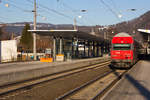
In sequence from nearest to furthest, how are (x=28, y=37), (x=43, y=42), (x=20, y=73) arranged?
(x=20, y=73) < (x=28, y=37) < (x=43, y=42)

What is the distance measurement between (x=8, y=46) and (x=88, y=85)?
2434 centimetres

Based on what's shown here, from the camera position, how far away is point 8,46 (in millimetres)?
33719

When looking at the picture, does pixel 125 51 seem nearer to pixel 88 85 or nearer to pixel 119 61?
pixel 119 61

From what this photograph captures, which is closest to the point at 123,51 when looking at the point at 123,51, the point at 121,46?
the point at 123,51

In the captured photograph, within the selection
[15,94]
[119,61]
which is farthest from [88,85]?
[119,61]

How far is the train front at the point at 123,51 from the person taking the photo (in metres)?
21.3

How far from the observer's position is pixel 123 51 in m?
21.5

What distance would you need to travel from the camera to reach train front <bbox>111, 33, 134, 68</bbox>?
838 inches

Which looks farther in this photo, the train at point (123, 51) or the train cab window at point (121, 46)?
the train cab window at point (121, 46)

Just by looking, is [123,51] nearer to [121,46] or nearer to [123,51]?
[123,51]

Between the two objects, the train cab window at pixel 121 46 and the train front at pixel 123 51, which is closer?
the train front at pixel 123 51

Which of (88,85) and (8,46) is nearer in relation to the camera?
(88,85)

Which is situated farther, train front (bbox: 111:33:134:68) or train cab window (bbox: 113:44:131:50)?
train cab window (bbox: 113:44:131:50)

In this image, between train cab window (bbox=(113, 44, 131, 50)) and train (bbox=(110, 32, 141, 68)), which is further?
train cab window (bbox=(113, 44, 131, 50))
